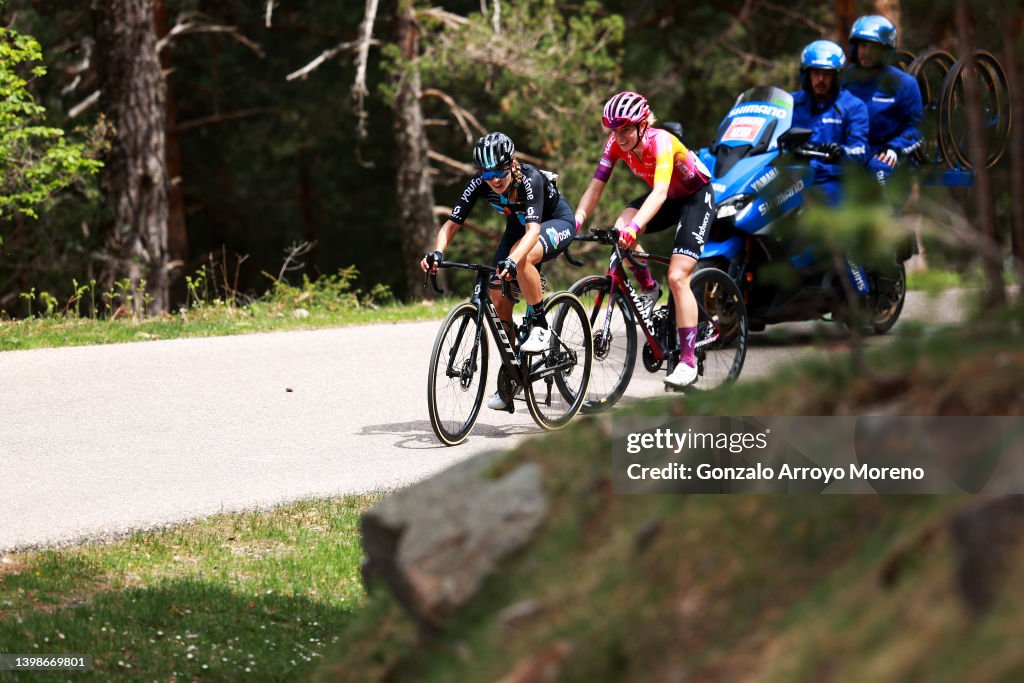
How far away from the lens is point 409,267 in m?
23.0

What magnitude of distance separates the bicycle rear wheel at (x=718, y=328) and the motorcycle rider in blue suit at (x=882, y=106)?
155 centimetres

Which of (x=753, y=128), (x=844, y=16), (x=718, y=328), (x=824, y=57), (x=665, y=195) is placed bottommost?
(x=718, y=328)

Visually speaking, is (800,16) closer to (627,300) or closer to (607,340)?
(627,300)

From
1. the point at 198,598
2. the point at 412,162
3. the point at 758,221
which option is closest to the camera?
the point at 198,598

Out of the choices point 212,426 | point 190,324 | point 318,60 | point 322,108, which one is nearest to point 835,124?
point 212,426

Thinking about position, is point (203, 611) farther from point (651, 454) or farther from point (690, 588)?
point (690, 588)

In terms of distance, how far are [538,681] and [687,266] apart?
5788mm

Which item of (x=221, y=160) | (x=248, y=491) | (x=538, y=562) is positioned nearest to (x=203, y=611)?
(x=248, y=491)

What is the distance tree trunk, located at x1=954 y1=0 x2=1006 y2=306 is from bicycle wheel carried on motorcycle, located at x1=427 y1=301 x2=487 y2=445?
14.7 ft

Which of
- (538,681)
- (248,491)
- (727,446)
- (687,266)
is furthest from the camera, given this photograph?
(687,266)

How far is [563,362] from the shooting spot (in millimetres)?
8648

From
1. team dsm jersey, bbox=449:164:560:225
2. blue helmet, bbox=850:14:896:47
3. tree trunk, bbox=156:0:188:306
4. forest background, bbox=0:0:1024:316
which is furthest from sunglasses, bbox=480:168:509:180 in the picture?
tree trunk, bbox=156:0:188:306

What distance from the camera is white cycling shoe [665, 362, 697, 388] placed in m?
8.69

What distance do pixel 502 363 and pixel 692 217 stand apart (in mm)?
1633
